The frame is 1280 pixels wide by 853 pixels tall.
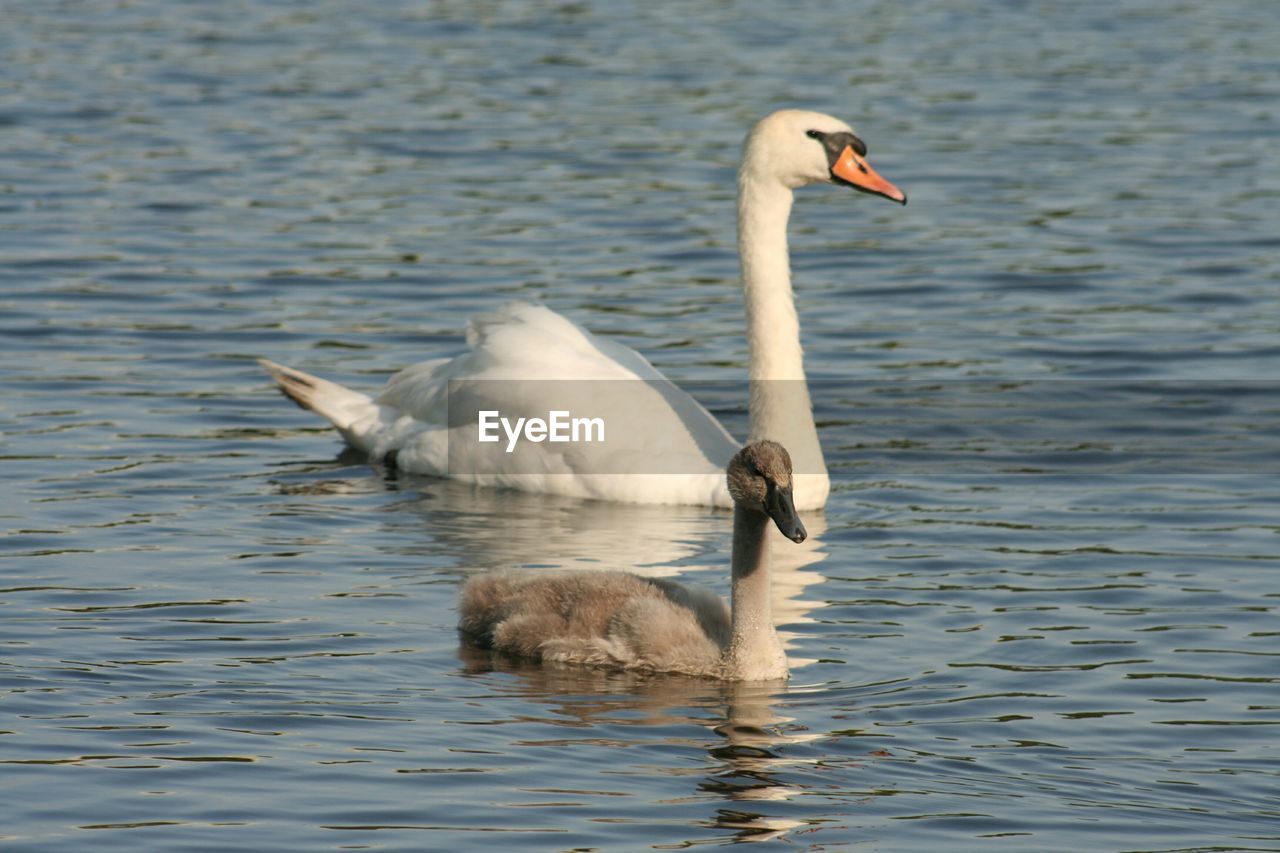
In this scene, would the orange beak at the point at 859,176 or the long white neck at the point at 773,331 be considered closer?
the long white neck at the point at 773,331

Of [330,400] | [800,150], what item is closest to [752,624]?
[800,150]

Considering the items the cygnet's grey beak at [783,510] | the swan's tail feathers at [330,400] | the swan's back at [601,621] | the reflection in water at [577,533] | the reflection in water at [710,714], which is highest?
the swan's tail feathers at [330,400]

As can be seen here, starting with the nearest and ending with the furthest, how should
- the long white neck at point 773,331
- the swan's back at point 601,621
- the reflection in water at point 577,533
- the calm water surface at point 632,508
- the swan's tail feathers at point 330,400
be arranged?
the calm water surface at point 632,508, the swan's back at point 601,621, the reflection in water at point 577,533, the long white neck at point 773,331, the swan's tail feathers at point 330,400

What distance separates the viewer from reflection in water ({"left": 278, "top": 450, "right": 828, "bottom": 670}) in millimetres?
10227

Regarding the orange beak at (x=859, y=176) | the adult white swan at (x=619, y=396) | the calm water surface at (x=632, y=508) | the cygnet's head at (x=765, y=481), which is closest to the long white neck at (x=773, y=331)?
the adult white swan at (x=619, y=396)

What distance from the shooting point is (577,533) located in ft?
36.1

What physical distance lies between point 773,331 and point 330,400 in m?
2.28

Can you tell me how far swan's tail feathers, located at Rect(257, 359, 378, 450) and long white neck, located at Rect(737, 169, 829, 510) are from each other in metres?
1.99

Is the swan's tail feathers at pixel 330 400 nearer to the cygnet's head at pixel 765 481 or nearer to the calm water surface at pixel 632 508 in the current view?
the calm water surface at pixel 632 508

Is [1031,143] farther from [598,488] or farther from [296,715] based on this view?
[296,715]

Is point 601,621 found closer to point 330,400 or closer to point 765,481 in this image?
point 765,481

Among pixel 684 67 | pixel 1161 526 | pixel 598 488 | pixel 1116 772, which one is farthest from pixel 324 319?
pixel 684 67

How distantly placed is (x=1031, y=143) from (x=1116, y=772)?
1441cm

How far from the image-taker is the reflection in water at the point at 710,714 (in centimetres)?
716
